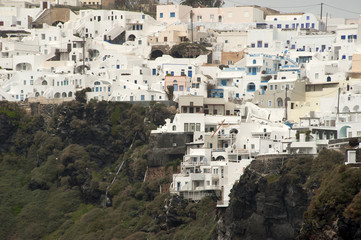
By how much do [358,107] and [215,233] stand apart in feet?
58.6

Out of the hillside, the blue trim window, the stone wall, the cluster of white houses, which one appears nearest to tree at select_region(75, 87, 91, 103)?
the cluster of white houses

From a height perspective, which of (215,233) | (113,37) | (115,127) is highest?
(113,37)

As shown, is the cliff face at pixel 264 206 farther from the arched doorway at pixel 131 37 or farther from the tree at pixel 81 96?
the arched doorway at pixel 131 37

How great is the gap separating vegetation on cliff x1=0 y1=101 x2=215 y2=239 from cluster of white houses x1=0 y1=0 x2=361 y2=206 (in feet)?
7.42

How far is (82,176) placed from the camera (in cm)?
9475

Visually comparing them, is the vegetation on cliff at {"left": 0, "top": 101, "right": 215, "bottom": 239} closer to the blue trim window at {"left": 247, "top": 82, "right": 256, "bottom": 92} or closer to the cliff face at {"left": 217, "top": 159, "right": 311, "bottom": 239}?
the cliff face at {"left": 217, "top": 159, "right": 311, "bottom": 239}

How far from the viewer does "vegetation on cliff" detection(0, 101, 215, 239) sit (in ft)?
283

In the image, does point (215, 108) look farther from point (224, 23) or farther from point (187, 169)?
point (224, 23)

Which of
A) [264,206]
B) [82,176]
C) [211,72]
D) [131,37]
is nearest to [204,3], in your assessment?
[131,37]

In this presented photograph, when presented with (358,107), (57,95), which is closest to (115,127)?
(57,95)

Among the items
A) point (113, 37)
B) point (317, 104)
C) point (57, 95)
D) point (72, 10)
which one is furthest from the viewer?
point (72, 10)

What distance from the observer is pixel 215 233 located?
78.2 m

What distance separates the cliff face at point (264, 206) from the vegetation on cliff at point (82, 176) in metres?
4.88

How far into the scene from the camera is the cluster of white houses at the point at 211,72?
83688mm
